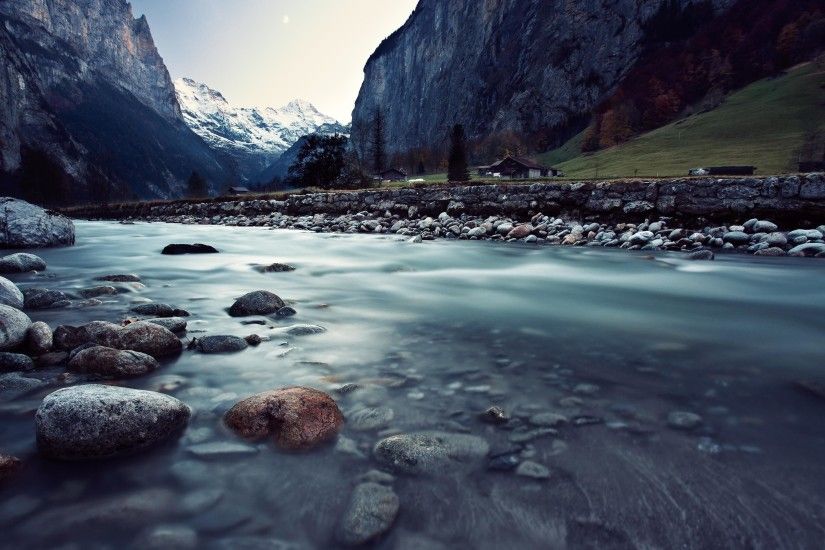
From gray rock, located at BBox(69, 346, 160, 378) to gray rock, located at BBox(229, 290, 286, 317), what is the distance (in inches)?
74.6

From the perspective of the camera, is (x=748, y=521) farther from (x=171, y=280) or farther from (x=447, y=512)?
(x=171, y=280)

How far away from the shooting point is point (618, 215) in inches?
620

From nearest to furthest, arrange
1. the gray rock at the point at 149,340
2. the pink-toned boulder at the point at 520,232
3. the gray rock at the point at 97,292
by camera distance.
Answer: the gray rock at the point at 149,340
the gray rock at the point at 97,292
the pink-toned boulder at the point at 520,232

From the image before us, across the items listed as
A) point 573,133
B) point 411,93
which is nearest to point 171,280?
point 573,133

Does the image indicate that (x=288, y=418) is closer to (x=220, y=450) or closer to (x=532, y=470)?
(x=220, y=450)

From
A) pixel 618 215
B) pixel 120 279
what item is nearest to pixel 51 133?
pixel 120 279

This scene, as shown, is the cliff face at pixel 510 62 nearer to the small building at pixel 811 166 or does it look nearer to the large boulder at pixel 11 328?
the small building at pixel 811 166

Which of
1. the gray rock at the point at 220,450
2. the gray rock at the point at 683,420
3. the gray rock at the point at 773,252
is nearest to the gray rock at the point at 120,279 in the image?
the gray rock at the point at 220,450

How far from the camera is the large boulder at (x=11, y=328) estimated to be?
140 inches

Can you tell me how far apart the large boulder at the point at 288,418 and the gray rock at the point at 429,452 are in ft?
1.23

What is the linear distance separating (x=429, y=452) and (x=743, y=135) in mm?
74666

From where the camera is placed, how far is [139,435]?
242 centimetres

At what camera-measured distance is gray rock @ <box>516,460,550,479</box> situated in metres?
2.25

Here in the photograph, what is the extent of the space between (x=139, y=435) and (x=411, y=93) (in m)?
189
